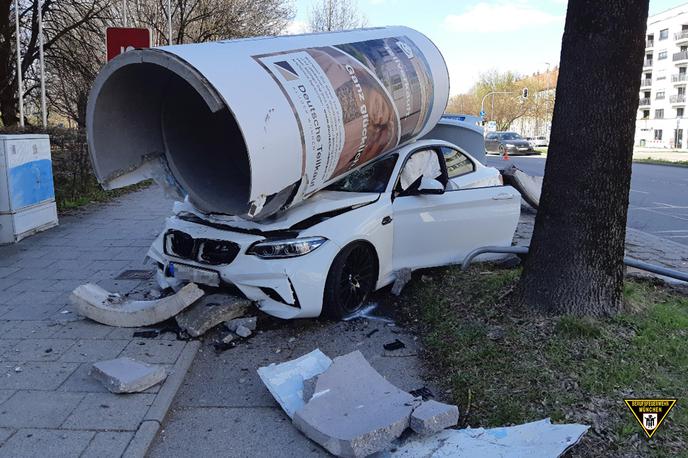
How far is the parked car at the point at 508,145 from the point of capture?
41062 millimetres

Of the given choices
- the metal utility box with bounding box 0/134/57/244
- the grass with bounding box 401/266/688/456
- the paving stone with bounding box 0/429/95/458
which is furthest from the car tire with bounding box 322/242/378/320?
the metal utility box with bounding box 0/134/57/244

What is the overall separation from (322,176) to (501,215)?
255 centimetres

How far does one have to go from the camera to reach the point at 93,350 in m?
4.63

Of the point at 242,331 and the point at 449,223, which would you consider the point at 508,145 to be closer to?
the point at 449,223

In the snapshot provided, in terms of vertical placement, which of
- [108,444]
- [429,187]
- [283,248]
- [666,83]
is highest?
[666,83]

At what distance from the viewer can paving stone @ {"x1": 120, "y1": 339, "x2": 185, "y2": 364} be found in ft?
14.8

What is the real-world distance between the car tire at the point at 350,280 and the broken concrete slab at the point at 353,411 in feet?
3.49

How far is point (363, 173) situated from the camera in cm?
612

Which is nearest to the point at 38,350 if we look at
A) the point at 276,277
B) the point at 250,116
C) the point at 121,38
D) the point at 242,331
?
the point at 242,331

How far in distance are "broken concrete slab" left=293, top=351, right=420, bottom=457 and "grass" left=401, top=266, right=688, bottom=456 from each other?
49cm

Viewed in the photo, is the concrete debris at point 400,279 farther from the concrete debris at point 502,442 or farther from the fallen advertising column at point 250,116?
the concrete debris at point 502,442

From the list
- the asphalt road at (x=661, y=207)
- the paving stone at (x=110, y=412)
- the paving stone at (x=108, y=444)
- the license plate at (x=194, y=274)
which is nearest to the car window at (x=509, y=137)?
the asphalt road at (x=661, y=207)

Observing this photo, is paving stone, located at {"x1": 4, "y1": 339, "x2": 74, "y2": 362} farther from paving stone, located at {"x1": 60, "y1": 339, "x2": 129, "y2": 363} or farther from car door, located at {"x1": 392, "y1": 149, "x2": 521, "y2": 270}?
car door, located at {"x1": 392, "y1": 149, "x2": 521, "y2": 270}

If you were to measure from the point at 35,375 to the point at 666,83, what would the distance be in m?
89.9
